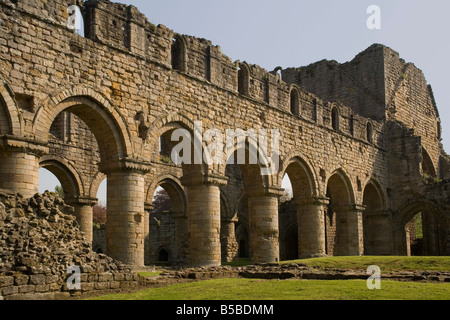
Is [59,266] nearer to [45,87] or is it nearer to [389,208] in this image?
[45,87]

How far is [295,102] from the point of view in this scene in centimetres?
2244

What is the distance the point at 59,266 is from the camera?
30.7ft

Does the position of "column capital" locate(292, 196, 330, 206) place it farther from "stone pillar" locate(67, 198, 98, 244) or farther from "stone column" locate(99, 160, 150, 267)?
"stone column" locate(99, 160, 150, 267)

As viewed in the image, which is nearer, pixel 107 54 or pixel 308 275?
pixel 308 275

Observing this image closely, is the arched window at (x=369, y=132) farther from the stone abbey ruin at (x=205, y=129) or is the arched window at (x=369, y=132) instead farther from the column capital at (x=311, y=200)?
the column capital at (x=311, y=200)

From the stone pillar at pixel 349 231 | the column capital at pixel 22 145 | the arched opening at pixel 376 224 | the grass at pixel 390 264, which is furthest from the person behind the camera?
the arched opening at pixel 376 224

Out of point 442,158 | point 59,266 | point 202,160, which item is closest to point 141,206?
point 202,160

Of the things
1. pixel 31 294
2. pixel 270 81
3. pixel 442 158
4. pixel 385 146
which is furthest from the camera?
pixel 442 158

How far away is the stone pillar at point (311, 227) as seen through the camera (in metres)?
21.9

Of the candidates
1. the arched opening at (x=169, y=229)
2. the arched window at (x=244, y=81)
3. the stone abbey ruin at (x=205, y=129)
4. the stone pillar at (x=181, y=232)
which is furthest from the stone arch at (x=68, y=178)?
the arched window at (x=244, y=81)

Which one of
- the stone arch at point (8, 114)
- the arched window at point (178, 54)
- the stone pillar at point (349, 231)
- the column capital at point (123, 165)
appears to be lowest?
the stone pillar at point (349, 231)

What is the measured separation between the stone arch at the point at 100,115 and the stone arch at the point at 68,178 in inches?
295

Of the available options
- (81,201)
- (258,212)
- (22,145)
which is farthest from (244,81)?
(22,145)

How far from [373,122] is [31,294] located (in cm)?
2285
